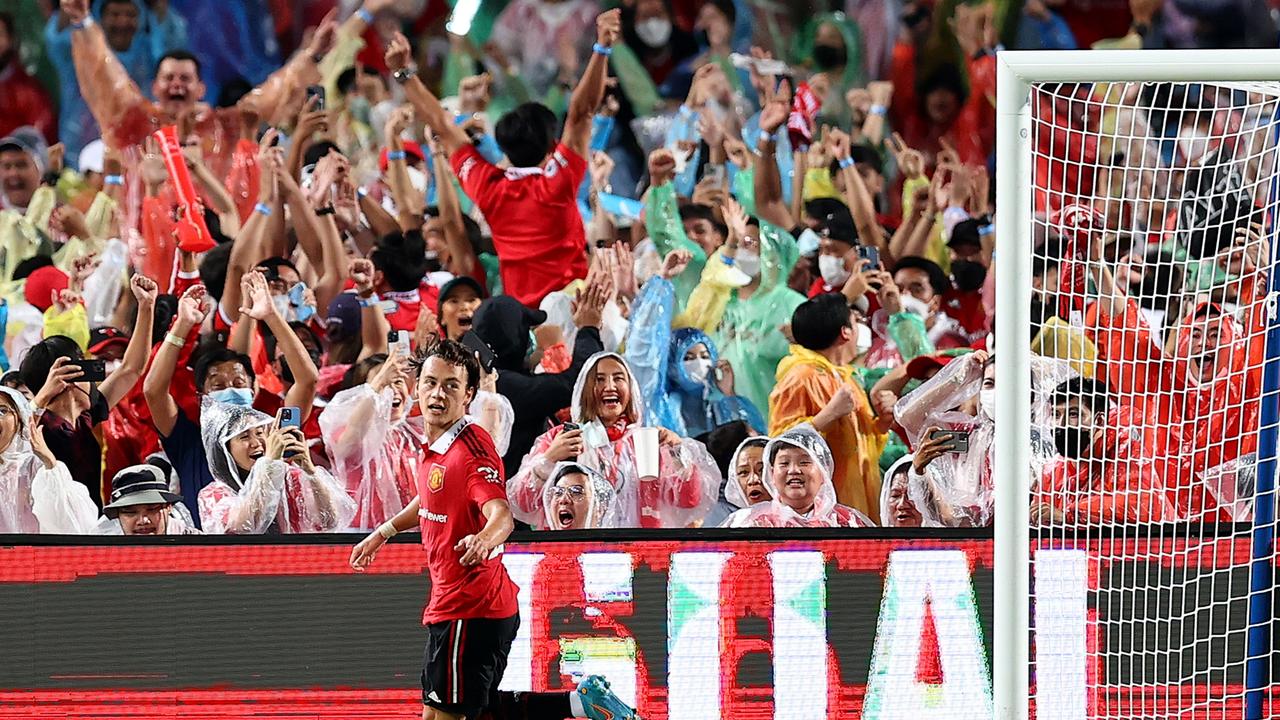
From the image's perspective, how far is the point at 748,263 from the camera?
6215 mm

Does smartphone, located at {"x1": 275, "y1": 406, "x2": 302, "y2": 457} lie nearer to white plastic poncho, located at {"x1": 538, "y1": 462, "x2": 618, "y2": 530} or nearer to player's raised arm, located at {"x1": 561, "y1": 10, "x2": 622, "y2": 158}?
white plastic poncho, located at {"x1": 538, "y1": 462, "x2": 618, "y2": 530}

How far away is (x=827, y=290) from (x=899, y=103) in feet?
3.32

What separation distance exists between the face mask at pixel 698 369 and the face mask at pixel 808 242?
687mm

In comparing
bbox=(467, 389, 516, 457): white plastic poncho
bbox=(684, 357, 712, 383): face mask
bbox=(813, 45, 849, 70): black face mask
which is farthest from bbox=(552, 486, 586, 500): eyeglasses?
bbox=(813, 45, 849, 70): black face mask

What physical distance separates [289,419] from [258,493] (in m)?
0.33

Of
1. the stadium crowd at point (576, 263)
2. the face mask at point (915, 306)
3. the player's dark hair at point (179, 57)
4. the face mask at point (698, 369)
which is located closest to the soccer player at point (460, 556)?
the stadium crowd at point (576, 263)

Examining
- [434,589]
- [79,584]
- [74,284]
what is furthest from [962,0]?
[79,584]

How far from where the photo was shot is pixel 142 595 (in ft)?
18.2

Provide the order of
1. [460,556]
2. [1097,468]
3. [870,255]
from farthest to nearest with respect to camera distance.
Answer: [870,255]
[1097,468]
[460,556]

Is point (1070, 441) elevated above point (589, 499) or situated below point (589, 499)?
above

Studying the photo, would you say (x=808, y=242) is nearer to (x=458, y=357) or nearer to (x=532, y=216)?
(x=532, y=216)

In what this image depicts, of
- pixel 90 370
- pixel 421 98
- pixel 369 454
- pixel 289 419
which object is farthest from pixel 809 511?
pixel 90 370

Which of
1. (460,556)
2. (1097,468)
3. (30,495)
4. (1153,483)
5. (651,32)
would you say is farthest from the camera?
(651,32)

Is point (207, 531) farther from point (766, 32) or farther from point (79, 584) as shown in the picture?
point (766, 32)
